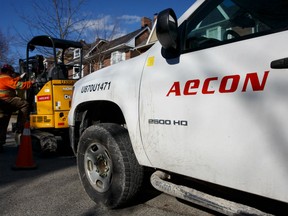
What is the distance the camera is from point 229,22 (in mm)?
2590

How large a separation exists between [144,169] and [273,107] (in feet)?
5.76

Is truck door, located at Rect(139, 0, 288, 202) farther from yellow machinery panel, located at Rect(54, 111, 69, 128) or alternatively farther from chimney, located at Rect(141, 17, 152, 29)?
chimney, located at Rect(141, 17, 152, 29)

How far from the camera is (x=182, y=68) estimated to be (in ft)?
8.57

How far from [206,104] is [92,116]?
7.43 feet

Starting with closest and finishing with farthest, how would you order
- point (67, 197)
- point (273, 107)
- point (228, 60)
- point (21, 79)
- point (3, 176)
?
1. point (273, 107)
2. point (228, 60)
3. point (67, 197)
4. point (3, 176)
5. point (21, 79)

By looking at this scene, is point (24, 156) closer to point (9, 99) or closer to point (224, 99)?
point (9, 99)

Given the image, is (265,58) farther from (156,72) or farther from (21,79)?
(21,79)

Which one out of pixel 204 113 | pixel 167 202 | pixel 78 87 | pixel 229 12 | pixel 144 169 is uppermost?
pixel 229 12

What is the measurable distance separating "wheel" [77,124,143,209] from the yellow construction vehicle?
330 centimetres

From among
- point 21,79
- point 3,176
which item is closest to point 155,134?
point 3,176

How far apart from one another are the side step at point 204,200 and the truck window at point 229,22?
1203 millimetres

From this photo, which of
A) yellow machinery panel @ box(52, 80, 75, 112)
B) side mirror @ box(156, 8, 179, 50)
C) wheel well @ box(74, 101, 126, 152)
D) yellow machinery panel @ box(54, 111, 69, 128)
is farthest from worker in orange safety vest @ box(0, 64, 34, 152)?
side mirror @ box(156, 8, 179, 50)

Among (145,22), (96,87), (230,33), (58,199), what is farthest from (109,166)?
(145,22)

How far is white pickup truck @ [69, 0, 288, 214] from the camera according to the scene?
2014mm
